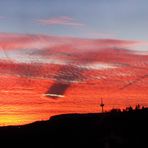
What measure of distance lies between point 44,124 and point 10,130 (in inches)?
388

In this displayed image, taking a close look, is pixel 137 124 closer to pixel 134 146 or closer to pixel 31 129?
pixel 134 146

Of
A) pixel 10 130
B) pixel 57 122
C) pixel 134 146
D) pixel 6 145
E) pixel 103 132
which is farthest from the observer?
pixel 10 130

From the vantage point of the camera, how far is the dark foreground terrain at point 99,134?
61441 mm

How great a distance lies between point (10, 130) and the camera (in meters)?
111

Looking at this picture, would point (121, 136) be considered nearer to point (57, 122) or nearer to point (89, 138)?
point (89, 138)

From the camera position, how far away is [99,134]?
6631 cm

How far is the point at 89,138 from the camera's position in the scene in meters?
68.1

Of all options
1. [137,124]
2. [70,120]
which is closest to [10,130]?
[70,120]

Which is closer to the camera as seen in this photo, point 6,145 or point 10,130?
point 6,145

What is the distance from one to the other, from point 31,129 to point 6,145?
1824cm

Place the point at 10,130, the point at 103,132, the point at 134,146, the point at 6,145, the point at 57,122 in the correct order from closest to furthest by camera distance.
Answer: the point at 134,146, the point at 103,132, the point at 6,145, the point at 57,122, the point at 10,130

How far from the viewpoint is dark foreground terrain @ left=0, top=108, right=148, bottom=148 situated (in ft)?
202

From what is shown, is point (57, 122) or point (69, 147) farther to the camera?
point (57, 122)

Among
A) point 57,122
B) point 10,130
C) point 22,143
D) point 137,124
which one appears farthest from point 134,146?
point 10,130
